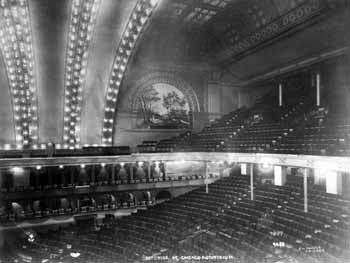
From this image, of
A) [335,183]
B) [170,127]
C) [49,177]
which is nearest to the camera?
[335,183]

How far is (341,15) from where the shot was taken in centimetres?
1614

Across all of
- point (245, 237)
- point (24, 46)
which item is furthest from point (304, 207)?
point (24, 46)

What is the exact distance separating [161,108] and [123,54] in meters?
5.03

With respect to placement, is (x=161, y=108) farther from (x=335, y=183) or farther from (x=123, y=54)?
(x=335, y=183)

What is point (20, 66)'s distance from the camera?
1917 cm

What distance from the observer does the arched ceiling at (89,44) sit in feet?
59.3

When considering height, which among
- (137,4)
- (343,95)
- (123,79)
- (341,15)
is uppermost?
(137,4)

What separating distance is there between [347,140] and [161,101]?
13.7m

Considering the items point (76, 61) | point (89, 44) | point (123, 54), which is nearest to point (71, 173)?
point (76, 61)

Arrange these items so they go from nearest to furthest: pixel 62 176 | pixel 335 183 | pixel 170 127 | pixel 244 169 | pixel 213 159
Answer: pixel 335 183 < pixel 62 176 < pixel 213 159 < pixel 244 169 < pixel 170 127

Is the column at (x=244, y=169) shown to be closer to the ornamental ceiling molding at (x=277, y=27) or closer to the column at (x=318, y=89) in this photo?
the column at (x=318, y=89)

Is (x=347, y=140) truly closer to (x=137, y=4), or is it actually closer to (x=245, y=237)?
(x=245, y=237)

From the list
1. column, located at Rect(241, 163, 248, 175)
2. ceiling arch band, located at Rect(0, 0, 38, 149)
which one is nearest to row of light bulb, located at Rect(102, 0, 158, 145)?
ceiling arch band, located at Rect(0, 0, 38, 149)

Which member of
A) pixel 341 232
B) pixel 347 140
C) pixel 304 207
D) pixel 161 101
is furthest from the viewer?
pixel 161 101
